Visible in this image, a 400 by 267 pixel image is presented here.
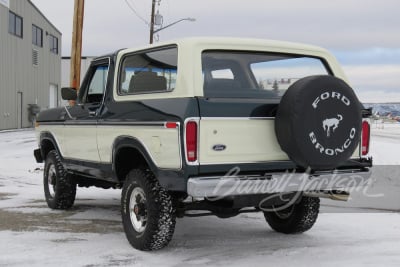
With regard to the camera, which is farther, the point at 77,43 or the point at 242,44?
the point at 77,43

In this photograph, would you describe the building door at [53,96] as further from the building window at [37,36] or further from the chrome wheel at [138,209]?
the chrome wheel at [138,209]

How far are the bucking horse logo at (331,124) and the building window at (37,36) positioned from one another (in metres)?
36.2

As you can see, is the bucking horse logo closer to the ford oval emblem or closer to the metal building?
the ford oval emblem

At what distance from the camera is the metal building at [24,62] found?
32.5 metres

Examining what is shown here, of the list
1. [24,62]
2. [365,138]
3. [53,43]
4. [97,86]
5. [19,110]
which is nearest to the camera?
[365,138]

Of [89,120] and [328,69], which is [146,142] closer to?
[89,120]

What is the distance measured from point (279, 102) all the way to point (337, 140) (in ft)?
2.12

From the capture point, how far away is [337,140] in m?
5.18

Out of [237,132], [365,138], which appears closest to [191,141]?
[237,132]

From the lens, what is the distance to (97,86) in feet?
23.0

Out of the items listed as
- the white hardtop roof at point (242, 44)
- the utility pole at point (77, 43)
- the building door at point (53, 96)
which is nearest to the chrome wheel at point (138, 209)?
the white hardtop roof at point (242, 44)

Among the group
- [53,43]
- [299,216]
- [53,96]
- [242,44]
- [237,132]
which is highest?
[53,43]

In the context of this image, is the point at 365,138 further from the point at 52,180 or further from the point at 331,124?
the point at 52,180

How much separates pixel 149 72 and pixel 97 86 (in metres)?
1.24
